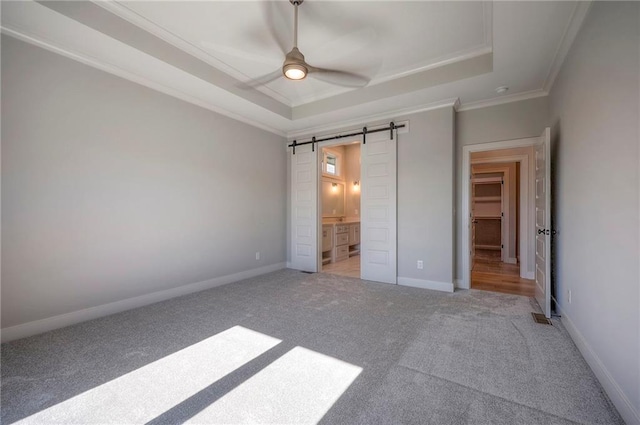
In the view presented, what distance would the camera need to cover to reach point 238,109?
427 cm

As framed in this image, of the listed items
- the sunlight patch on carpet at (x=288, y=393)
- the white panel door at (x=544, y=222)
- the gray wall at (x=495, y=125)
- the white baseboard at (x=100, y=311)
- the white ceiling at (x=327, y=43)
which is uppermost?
the white ceiling at (x=327, y=43)

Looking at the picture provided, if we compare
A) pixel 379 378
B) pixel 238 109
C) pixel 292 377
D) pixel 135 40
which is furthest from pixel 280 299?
pixel 135 40

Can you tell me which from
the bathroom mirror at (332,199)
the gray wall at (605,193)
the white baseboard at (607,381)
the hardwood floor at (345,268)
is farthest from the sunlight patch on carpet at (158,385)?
the bathroom mirror at (332,199)

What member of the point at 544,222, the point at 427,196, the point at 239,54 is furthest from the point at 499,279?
the point at 239,54

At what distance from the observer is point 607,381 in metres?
1.71

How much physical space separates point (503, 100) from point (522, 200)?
2.11 metres

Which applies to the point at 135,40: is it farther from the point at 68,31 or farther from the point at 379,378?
the point at 379,378

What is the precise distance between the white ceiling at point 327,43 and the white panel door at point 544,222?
0.91m

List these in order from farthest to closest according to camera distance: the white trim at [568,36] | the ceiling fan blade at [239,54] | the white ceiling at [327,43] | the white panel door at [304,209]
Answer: the white panel door at [304,209], the ceiling fan blade at [239,54], the white ceiling at [327,43], the white trim at [568,36]

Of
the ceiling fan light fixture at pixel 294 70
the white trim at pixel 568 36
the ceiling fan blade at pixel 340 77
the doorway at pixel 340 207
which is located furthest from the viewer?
the doorway at pixel 340 207

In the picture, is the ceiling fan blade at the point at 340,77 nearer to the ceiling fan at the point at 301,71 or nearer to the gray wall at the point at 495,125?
the ceiling fan at the point at 301,71

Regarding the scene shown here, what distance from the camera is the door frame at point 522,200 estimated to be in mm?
3924

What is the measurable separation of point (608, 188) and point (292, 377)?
2470 millimetres

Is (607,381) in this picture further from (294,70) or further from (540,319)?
(294,70)
